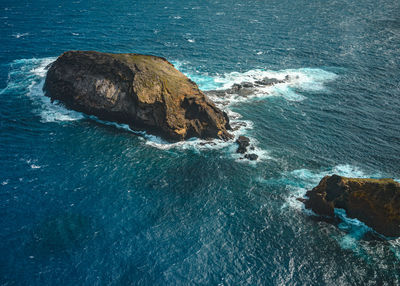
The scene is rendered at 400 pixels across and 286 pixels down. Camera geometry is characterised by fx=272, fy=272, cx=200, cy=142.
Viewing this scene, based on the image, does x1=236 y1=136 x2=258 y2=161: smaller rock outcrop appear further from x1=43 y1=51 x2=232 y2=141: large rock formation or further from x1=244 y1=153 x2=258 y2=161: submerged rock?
x1=43 y1=51 x2=232 y2=141: large rock formation

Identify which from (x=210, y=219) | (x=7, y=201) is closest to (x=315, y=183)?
(x=210, y=219)

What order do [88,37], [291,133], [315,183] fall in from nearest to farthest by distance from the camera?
[315,183] → [291,133] → [88,37]

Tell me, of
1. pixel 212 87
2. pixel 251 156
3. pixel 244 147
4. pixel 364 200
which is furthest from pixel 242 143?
pixel 212 87

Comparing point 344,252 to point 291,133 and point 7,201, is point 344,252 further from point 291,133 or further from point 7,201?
point 7,201

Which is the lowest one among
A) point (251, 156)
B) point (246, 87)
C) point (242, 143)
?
point (251, 156)

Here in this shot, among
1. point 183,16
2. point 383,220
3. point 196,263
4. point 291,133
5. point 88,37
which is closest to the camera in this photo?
point 196,263

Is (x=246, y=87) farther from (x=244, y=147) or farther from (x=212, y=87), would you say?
(x=244, y=147)
